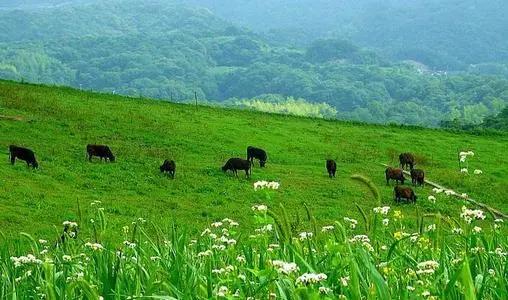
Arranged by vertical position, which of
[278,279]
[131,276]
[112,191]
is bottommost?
[112,191]

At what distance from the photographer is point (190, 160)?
145 feet

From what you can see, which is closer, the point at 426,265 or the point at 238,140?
the point at 426,265

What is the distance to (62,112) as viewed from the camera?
51438mm

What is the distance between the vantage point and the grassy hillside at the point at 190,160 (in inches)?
1287

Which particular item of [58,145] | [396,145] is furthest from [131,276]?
[396,145]

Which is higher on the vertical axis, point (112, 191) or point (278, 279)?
point (278, 279)

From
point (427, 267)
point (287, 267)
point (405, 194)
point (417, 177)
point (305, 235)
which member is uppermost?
point (287, 267)

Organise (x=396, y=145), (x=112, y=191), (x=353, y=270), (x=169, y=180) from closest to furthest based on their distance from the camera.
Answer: (x=353, y=270) → (x=112, y=191) → (x=169, y=180) → (x=396, y=145)

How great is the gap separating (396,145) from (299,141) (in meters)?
7.53

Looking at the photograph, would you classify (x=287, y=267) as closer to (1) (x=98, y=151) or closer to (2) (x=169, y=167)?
(2) (x=169, y=167)

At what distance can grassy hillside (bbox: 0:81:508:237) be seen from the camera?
107 feet

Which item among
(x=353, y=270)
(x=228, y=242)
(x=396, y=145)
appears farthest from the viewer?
(x=396, y=145)

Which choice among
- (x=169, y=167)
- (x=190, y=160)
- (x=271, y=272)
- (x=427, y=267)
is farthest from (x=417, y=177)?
(x=271, y=272)

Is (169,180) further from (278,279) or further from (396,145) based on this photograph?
(278,279)
